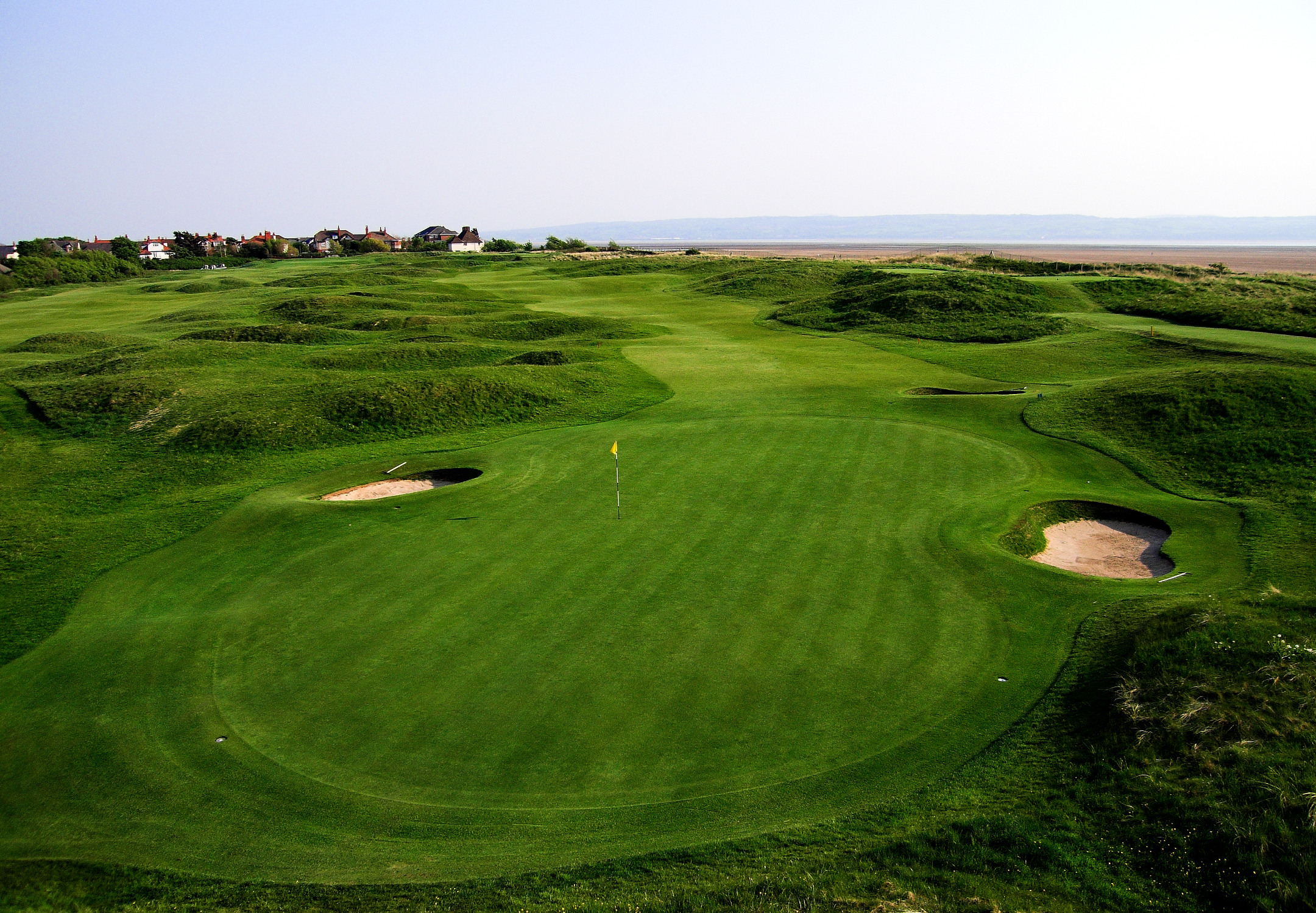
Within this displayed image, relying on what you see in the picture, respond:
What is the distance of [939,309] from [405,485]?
3997 cm

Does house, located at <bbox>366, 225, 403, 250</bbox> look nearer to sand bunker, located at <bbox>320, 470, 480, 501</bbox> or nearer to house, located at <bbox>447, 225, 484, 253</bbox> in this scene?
house, located at <bbox>447, 225, 484, 253</bbox>

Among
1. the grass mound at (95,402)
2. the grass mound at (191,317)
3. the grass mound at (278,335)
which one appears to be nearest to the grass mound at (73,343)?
the grass mound at (278,335)

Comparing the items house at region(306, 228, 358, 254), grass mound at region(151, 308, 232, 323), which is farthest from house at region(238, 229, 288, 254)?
grass mound at region(151, 308, 232, 323)

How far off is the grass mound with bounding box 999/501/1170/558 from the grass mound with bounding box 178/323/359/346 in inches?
1665

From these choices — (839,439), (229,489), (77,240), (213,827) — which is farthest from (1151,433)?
(77,240)

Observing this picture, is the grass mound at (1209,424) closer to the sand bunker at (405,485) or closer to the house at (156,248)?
the sand bunker at (405,485)

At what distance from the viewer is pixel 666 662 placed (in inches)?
495

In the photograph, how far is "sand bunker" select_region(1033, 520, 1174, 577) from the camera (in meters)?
16.9

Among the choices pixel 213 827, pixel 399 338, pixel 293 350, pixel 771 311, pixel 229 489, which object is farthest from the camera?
pixel 771 311

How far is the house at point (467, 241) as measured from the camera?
6654 inches

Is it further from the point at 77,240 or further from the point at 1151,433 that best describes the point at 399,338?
the point at 77,240

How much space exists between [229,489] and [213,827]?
16369 mm

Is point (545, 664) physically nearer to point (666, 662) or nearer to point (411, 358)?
point (666, 662)

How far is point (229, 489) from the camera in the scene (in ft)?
77.8
